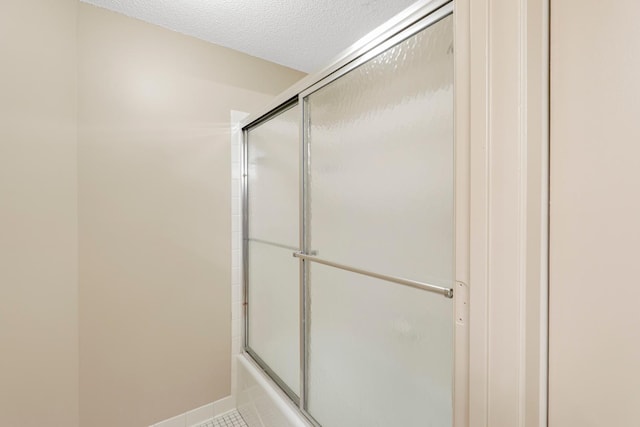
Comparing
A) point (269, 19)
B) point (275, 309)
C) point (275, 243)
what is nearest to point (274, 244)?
point (275, 243)

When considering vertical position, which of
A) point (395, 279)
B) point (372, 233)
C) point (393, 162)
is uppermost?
point (393, 162)

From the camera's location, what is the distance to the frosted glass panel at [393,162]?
731 millimetres

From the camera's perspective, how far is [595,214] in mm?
502

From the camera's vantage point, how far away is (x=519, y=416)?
51cm

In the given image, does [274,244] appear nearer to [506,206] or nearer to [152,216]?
[152,216]

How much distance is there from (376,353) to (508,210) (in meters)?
0.65

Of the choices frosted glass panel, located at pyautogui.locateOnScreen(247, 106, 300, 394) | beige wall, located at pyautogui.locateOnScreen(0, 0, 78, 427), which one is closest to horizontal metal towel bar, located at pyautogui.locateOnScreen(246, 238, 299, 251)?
frosted glass panel, located at pyautogui.locateOnScreen(247, 106, 300, 394)

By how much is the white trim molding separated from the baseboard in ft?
5.35

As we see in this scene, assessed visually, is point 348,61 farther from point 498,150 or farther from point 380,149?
point 498,150

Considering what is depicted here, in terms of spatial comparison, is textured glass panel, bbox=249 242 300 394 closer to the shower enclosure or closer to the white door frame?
the shower enclosure

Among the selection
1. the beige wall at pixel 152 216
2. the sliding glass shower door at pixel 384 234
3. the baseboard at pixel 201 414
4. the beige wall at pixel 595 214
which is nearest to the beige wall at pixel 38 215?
the beige wall at pixel 152 216

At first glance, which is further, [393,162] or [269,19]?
[269,19]

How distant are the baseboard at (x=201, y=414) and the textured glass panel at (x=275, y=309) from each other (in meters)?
0.36

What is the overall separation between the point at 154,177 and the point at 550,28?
1.68 meters
